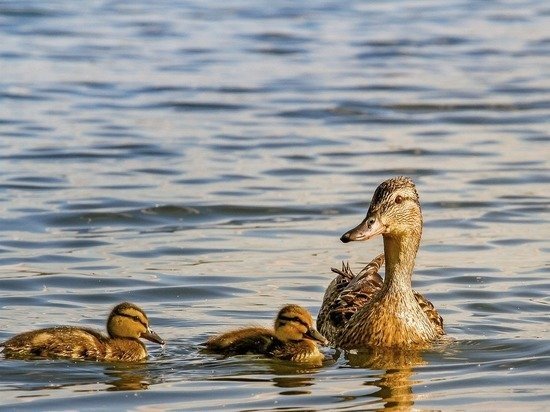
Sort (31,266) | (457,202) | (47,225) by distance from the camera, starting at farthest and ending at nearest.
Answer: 1. (457,202)
2. (47,225)
3. (31,266)

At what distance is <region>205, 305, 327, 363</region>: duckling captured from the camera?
891cm

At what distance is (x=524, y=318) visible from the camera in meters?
10.1

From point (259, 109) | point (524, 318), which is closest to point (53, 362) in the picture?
point (524, 318)

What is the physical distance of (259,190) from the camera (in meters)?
14.2

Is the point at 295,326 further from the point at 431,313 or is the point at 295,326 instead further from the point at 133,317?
the point at 431,313

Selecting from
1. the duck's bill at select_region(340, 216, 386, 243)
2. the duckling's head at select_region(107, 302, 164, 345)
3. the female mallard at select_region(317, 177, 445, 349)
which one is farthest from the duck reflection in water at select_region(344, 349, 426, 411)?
the duckling's head at select_region(107, 302, 164, 345)

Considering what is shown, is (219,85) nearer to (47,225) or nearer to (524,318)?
(47,225)

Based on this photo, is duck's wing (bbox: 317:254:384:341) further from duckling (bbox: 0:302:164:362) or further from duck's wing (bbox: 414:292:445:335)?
duckling (bbox: 0:302:164:362)

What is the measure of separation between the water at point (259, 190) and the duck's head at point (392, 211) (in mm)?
705

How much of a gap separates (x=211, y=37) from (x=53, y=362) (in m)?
16.3

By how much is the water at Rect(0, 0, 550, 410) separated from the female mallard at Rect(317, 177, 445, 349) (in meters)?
0.26

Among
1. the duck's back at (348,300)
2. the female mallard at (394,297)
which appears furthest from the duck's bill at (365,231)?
the duck's back at (348,300)

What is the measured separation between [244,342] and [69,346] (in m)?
0.92

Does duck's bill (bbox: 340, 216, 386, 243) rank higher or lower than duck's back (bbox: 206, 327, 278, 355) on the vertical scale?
higher
